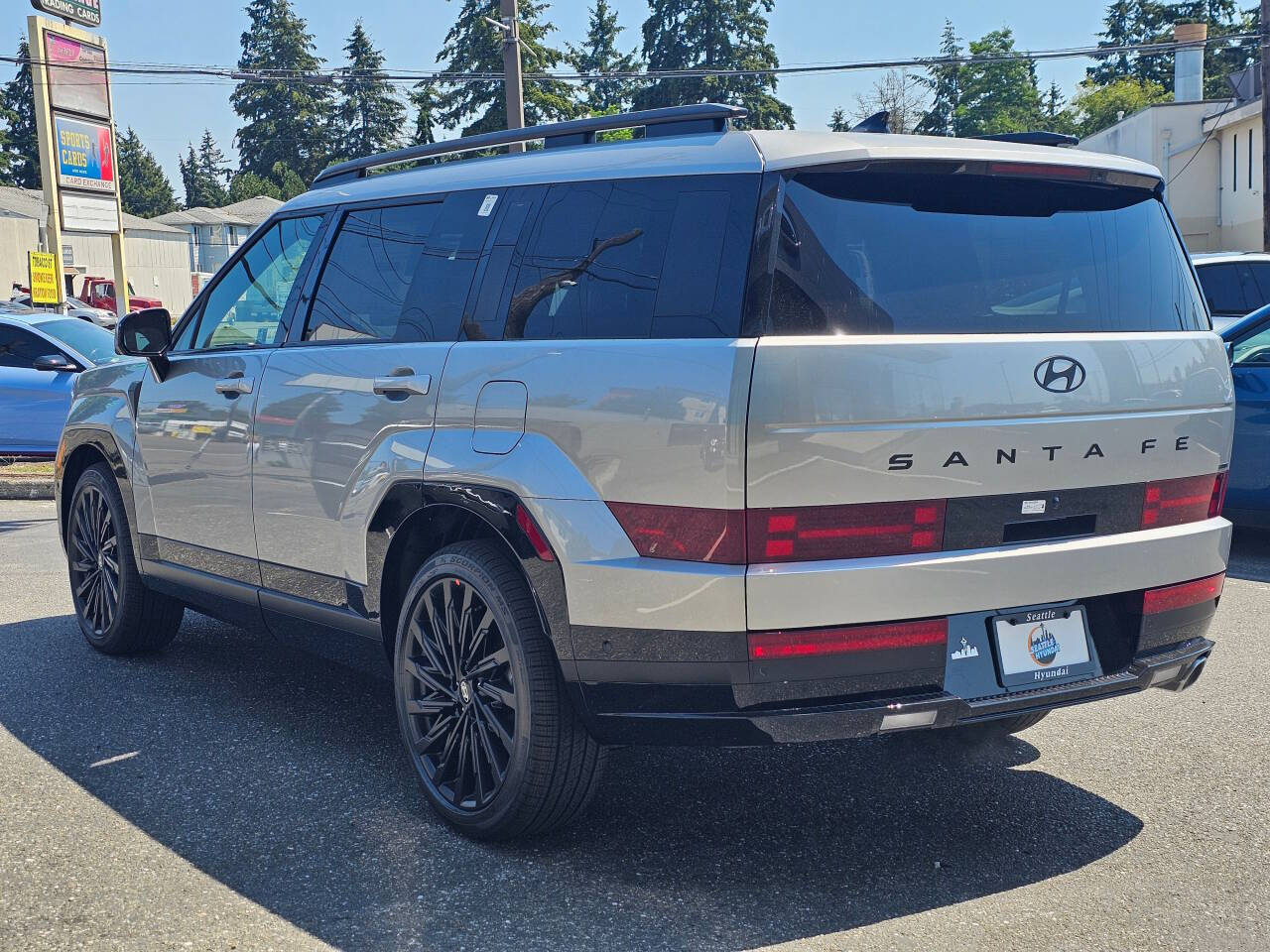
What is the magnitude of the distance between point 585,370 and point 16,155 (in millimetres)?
106042

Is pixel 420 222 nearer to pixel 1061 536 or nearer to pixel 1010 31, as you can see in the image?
pixel 1061 536

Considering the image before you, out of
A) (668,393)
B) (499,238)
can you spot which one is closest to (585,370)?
(668,393)

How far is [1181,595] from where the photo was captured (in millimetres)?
3891

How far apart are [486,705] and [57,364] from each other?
10.2 meters

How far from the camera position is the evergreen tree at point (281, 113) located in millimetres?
103438

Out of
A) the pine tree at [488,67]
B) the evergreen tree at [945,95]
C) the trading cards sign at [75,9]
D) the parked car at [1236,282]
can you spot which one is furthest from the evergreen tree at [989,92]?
the parked car at [1236,282]

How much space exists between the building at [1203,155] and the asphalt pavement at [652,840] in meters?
40.9

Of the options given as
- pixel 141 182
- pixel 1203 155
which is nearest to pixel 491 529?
pixel 1203 155

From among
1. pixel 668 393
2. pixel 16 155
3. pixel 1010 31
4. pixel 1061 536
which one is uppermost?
pixel 1010 31

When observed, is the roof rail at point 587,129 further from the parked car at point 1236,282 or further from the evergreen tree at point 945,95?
the evergreen tree at point 945,95

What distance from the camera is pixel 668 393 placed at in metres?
3.38

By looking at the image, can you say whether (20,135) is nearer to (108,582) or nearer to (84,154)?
(84,154)

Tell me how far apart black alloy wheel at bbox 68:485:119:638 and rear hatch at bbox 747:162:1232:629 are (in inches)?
147

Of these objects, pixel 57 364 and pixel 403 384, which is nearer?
pixel 403 384
